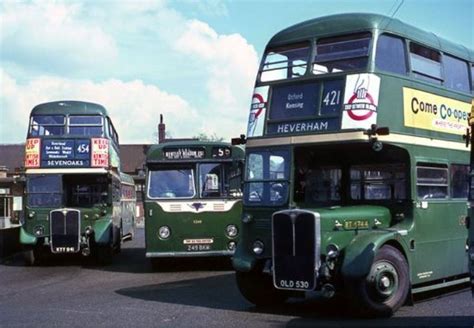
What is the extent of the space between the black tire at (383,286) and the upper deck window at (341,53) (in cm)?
269

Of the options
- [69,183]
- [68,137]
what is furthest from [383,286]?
[69,183]

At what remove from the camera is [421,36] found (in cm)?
1173

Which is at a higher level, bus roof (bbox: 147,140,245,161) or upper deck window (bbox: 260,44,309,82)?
upper deck window (bbox: 260,44,309,82)

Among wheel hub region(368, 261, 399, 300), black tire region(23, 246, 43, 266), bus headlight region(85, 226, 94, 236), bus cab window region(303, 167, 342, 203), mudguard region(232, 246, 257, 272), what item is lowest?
black tire region(23, 246, 43, 266)

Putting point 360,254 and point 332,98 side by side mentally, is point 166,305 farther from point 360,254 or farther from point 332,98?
point 332,98

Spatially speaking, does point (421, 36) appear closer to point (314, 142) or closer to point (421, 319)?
point (314, 142)

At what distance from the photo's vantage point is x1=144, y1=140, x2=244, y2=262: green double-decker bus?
55.1ft

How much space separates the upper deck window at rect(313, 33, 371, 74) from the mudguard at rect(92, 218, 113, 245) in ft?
34.3

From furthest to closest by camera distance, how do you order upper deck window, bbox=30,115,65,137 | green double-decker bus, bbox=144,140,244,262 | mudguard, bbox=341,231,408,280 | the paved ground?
upper deck window, bbox=30,115,65,137
green double-decker bus, bbox=144,140,244,262
the paved ground
mudguard, bbox=341,231,408,280

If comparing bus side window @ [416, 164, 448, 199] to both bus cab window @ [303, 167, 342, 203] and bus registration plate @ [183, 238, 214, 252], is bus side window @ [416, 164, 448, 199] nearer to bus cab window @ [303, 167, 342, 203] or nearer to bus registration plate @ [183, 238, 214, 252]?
bus cab window @ [303, 167, 342, 203]

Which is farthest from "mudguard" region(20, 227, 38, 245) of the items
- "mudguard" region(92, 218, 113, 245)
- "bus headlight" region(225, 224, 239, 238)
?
"bus headlight" region(225, 224, 239, 238)

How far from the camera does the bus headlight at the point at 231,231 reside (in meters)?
16.8

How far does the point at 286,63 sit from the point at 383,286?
3.69m

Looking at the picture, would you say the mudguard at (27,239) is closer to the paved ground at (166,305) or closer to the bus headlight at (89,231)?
the bus headlight at (89,231)
